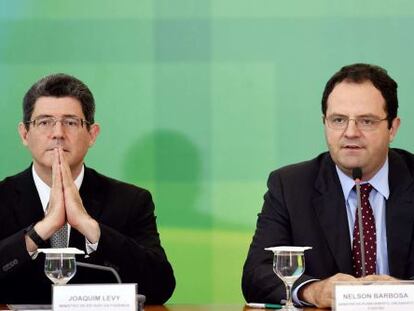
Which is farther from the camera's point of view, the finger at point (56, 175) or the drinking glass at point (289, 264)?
the finger at point (56, 175)

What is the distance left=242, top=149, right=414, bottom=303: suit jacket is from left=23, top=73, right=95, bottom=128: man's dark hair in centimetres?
85

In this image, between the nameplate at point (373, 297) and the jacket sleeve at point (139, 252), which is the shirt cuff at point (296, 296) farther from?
the jacket sleeve at point (139, 252)

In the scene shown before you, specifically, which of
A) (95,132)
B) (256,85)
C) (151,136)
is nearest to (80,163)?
(95,132)

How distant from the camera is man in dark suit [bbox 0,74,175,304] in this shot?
3.84 meters

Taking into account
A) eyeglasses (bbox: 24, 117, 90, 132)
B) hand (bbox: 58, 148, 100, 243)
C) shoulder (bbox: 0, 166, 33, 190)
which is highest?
eyeglasses (bbox: 24, 117, 90, 132)

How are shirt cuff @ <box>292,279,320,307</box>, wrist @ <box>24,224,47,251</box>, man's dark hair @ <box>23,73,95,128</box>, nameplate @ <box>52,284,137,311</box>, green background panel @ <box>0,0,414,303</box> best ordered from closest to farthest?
nameplate @ <box>52,284,137,311</box>
shirt cuff @ <box>292,279,320,307</box>
wrist @ <box>24,224,47,251</box>
man's dark hair @ <box>23,73,95,128</box>
green background panel @ <box>0,0,414,303</box>

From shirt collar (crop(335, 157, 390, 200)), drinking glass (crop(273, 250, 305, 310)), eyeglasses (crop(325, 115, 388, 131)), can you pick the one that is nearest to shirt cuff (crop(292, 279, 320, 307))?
drinking glass (crop(273, 250, 305, 310))

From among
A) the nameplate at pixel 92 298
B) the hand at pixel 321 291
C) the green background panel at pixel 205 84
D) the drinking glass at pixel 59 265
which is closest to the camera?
the nameplate at pixel 92 298

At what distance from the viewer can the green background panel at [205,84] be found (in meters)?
4.65

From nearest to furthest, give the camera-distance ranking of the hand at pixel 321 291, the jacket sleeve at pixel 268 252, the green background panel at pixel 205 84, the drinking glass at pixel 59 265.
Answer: the drinking glass at pixel 59 265 < the hand at pixel 321 291 < the jacket sleeve at pixel 268 252 < the green background panel at pixel 205 84

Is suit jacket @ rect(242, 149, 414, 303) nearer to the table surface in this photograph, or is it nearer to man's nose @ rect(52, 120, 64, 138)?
the table surface

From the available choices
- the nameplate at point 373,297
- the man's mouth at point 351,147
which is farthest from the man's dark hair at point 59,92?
the nameplate at point 373,297

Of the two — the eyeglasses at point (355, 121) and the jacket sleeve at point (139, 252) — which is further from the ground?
the eyeglasses at point (355, 121)

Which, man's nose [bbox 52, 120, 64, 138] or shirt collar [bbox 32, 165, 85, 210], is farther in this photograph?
shirt collar [bbox 32, 165, 85, 210]
